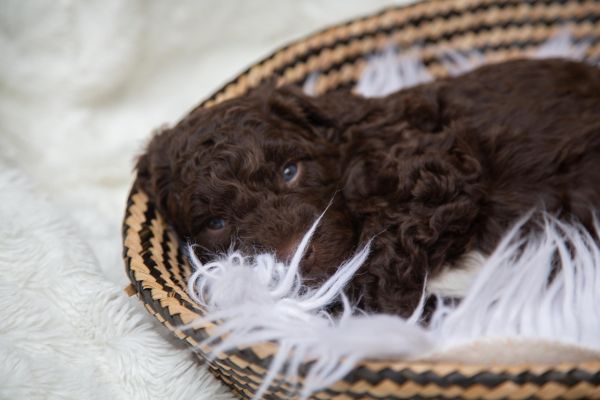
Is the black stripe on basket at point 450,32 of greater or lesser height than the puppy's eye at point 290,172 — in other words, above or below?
above

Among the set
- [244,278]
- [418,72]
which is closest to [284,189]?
[244,278]

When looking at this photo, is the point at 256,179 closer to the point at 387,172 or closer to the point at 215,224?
the point at 215,224

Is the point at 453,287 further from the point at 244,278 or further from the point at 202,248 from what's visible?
the point at 202,248

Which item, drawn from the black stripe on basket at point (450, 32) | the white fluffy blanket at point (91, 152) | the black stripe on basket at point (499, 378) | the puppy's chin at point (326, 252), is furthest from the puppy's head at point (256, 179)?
the black stripe on basket at point (450, 32)

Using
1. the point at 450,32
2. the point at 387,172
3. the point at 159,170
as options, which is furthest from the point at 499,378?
the point at 450,32

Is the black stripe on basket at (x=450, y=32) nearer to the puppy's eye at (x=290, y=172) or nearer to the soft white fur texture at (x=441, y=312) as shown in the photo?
the puppy's eye at (x=290, y=172)

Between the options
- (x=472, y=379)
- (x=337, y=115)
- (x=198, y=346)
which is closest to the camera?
(x=472, y=379)
